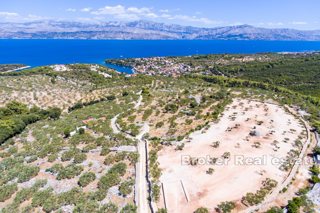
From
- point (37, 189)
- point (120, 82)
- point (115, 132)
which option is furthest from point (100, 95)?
point (37, 189)

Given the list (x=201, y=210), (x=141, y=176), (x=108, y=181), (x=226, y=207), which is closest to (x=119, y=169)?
(x=108, y=181)

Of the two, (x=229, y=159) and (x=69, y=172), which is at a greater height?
(x=229, y=159)

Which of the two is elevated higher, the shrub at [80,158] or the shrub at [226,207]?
the shrub at [226,207]

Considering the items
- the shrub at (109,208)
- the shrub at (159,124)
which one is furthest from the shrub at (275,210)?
the shrub at (159,124)

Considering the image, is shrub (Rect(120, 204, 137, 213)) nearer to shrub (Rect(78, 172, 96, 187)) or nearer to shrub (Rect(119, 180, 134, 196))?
shrub (Rect(119, 180, 134, 196))

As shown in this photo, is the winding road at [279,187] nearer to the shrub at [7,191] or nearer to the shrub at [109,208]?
the shrub at [109,208]

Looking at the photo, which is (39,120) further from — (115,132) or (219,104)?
(219,104)

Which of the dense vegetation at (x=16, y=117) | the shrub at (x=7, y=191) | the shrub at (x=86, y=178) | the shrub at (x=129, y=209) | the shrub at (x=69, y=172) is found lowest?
the dense vegetation at (x=16, y=117)

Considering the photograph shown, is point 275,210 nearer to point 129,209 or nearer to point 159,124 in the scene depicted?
point 129,209

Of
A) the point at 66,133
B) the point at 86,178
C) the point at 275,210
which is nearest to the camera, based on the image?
the point at 275,210
